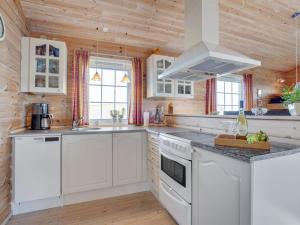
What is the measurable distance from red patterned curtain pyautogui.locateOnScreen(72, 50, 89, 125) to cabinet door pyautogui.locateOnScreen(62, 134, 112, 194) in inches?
24.7

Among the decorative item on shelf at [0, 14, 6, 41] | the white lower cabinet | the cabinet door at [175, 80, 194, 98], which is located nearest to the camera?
the white lower cabinet

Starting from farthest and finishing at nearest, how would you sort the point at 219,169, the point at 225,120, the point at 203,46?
the point at 225,120, the point at 203,46, the point at 219,169

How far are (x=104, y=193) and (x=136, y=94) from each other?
166cm

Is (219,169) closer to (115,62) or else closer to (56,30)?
(115,62)

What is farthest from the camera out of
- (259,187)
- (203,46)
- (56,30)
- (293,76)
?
(293,76)

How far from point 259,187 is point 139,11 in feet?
8.08

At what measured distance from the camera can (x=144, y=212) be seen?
2.00 m

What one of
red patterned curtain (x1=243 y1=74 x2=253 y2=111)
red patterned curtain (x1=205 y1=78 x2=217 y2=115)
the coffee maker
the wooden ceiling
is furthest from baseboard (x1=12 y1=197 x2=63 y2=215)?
red patterned curtain (x1=243 y1=74 x2=253 y2=111)

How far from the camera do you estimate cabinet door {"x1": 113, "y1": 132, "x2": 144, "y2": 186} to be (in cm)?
234

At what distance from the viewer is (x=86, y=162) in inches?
86.7

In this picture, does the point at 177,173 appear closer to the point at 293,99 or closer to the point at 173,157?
the point at 173,157

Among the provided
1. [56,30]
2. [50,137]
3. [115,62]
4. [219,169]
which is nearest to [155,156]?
[219,169]

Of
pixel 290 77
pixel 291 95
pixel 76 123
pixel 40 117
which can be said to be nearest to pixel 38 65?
pixel 40 117

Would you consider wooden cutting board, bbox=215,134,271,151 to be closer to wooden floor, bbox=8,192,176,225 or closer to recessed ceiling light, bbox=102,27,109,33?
wooden floor, bbox=8,192,176,225
